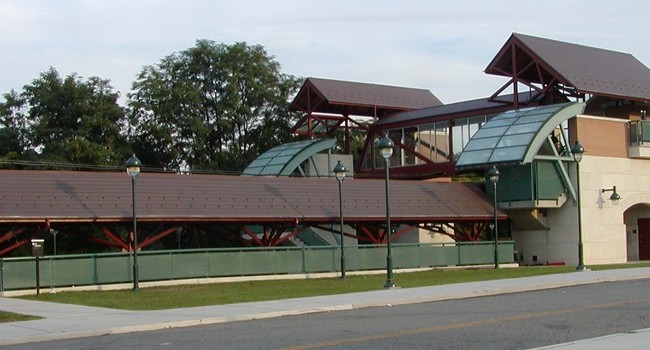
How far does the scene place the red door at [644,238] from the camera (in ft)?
178

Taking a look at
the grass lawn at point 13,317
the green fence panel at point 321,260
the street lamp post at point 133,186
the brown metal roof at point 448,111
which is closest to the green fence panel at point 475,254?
the green fence panel at point 321,260

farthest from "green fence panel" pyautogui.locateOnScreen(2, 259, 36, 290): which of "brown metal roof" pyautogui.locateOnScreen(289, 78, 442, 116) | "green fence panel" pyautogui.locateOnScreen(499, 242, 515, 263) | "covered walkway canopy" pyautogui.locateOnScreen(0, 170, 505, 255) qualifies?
"brown metal roof" pyautogui.locateOnScreen(289, 78, 442, 116)

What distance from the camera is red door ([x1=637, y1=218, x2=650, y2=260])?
178ft

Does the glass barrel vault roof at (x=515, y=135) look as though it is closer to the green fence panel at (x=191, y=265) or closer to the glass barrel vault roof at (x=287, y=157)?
the glass barrel vault roof at (x=287, y=157)

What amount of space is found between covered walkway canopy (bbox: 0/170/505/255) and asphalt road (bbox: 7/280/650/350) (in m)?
15.4

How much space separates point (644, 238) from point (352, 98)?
2000 centimetres

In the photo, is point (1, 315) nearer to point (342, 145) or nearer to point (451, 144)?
point (451, 144)

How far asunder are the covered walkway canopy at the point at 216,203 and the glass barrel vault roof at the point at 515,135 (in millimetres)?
2201

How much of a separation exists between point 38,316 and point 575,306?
39.7ft

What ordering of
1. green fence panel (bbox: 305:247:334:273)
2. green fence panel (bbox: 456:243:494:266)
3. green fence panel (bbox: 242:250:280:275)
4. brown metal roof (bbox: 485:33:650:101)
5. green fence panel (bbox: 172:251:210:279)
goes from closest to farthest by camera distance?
green fence panel (bbox: 172:251:210:279), green fence panel (bbox: 242:250:280:275), green fence panel (bbox: 305:247:334:273), green fence panel (bbox: 456:243:494:266), brown metal roof (bbox: 485:33:650:101)

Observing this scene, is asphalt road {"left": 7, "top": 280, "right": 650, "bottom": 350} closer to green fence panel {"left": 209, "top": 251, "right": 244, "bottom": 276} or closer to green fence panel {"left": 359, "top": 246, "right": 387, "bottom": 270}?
green fence panel {"left": 209, "top": 251, "right": 244, "bottom": 276}

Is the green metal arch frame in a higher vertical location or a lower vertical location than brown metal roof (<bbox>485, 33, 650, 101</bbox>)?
lower

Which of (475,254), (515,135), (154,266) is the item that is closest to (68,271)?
(154,266)

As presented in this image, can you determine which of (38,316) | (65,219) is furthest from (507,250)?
(38,316)
